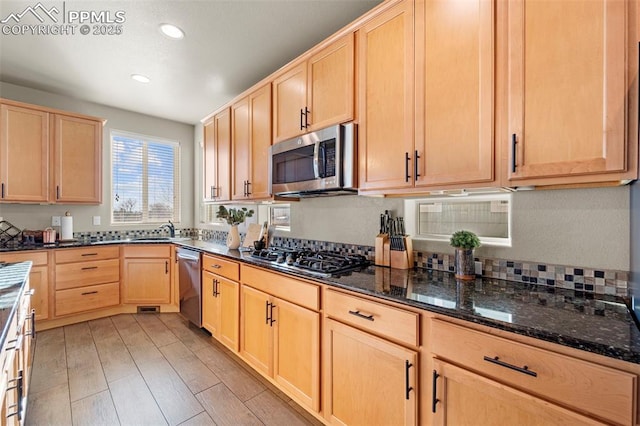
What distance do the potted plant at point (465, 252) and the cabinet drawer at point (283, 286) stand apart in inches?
32.1

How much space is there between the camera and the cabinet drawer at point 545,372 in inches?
31.3

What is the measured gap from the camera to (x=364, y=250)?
219cm

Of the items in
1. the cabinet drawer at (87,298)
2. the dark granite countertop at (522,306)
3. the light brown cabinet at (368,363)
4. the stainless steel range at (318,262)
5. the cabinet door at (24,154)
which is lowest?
the cabinet drawer at (87,298)

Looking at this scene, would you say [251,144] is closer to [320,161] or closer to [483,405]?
[320,161]

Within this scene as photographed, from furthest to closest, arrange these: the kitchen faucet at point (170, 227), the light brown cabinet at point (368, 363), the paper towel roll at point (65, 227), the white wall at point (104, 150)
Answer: the kitchen faucet at point (170, 227), the paper towel roll at point (65, 227), the white wall at point (104, 150), the light brown cabinet at point (368, 363)

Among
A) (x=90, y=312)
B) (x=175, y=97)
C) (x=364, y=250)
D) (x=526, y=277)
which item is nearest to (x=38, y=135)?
(x=175, y=97)

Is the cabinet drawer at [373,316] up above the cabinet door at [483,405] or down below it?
above

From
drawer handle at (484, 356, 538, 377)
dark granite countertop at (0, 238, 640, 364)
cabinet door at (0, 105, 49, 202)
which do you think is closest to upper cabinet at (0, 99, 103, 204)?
cabinet door at (0, 105, 49, 202)

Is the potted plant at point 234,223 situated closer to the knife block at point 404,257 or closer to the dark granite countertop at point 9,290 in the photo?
the dark granite countertop at point 9,290

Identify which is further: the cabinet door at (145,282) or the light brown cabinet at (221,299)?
the cabinet door at (145,282)

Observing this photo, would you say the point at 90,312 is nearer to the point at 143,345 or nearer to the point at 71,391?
the point at 143,345

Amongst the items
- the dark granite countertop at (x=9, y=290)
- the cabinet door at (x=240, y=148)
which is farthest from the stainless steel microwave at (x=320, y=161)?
the dark granite countertop at (x=9, y=290)

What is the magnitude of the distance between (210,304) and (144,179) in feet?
8.42

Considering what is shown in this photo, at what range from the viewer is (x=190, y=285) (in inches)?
122
